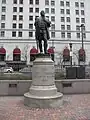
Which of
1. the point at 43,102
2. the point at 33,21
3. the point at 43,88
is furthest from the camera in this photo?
the point at 33,21

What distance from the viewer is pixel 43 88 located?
9.57 meters

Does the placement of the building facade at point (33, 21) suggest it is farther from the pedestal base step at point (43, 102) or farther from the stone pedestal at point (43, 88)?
the pedestal base step at point (43, 102)

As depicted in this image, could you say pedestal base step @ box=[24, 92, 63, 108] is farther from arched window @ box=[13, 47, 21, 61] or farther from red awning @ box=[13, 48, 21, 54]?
red awning @ box=[13, 48, 21, 54]

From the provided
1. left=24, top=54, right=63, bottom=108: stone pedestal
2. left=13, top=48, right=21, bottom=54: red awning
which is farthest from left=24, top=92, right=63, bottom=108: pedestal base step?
left=13, top=48, right=21, bottom=54: red awning

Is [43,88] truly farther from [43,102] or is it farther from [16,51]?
[16,51]

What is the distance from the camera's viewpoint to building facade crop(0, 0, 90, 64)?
188ft

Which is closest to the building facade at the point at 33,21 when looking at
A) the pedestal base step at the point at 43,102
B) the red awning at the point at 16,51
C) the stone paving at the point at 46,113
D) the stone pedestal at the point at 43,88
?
the red awning at the point at 16,51

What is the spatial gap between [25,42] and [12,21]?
7.83m

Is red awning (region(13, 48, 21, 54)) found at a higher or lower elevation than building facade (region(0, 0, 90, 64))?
lower

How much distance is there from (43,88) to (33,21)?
2000 inches

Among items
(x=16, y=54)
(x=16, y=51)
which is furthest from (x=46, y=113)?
(x=16, y=54)

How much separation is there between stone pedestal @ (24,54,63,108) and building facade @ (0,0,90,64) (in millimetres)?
47146

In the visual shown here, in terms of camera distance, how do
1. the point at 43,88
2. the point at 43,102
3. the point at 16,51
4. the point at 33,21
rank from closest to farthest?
the point at 43,102 < the point at 43,88 < the point at 16,51 < the point at 33,21

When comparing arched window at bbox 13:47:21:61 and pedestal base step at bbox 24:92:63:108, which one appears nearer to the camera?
pedestal base step at bbox 24:92:63:108
